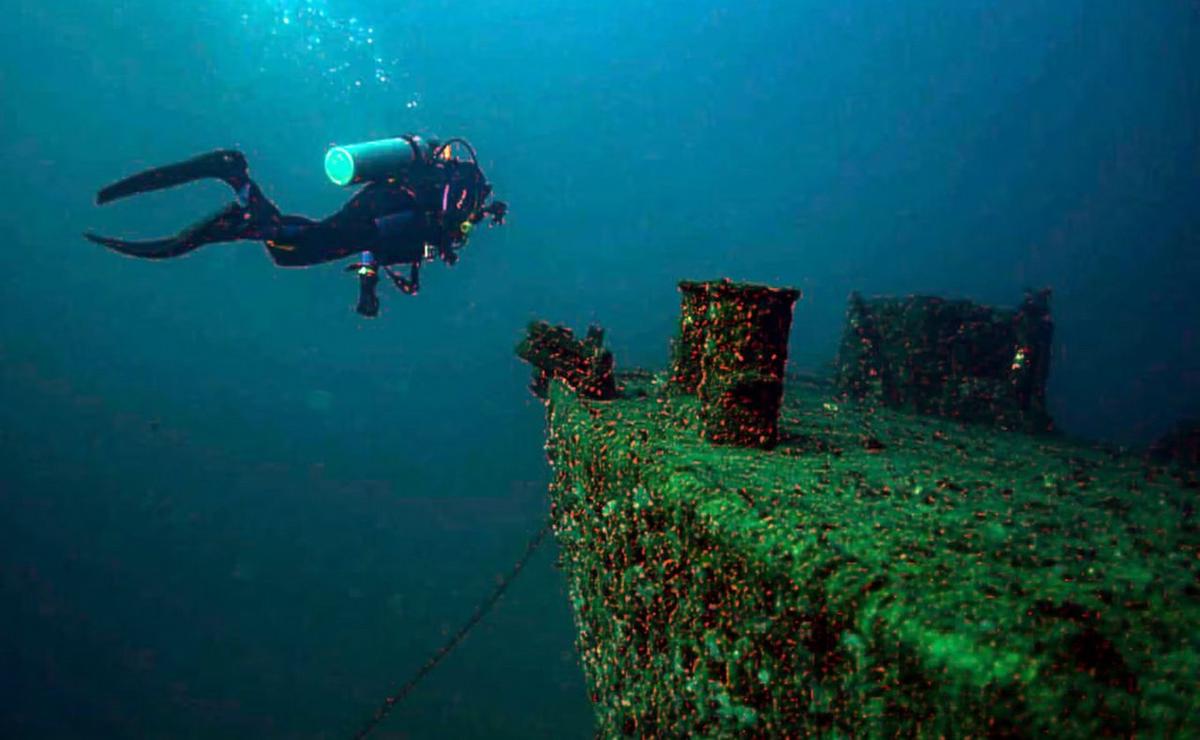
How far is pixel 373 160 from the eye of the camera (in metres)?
6.74

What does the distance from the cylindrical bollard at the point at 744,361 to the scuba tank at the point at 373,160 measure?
5295 millimetres

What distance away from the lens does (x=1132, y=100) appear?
249 feet

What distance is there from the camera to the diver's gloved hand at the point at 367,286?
6805mm

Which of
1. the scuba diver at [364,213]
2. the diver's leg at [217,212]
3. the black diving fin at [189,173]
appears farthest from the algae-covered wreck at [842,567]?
the black diving fin at [189,173]

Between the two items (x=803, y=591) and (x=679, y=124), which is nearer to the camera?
(x=803, y=591)

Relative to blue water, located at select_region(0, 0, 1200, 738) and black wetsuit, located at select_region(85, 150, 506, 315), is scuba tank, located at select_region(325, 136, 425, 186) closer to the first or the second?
black wetsuit, located at select_region(85, 150, 506, 315)

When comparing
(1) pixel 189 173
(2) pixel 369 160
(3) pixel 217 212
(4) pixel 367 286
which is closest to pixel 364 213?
(2) pixel 369 160

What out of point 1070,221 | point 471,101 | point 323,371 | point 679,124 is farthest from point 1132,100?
point 323,371

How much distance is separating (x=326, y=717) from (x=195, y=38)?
63.4m

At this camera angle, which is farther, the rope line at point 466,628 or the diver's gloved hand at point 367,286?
the diver's gloved hand at point 367,286

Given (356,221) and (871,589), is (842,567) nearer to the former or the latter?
(871,589)

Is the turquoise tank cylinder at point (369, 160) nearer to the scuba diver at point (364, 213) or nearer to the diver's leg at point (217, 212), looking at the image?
the scuba diver at point (364, 213)

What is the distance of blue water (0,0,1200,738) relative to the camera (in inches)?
820

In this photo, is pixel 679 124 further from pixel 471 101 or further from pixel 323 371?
pixel 323 371
